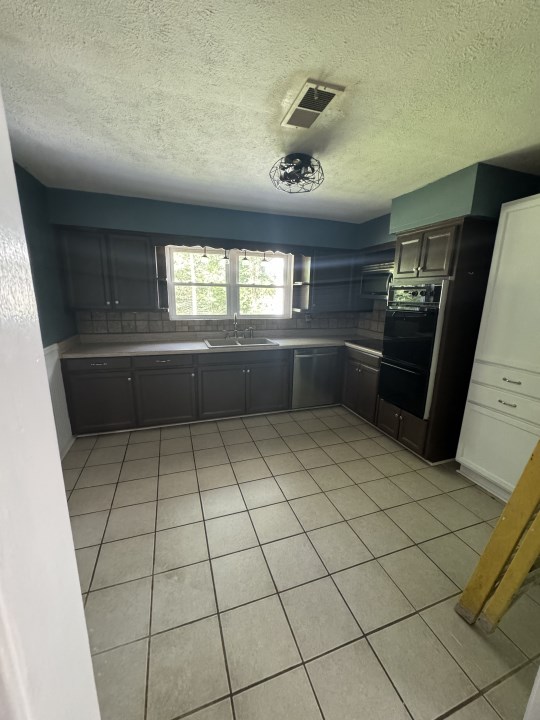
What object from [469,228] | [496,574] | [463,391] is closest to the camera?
[496,574]

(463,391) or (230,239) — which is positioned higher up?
(230,239)

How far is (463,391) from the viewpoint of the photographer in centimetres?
253

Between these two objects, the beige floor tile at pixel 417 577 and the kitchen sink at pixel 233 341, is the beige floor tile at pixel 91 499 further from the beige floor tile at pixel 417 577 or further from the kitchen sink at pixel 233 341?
the beige floor tile at pixel 417 577

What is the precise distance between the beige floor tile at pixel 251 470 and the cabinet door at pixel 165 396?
3.29 ft

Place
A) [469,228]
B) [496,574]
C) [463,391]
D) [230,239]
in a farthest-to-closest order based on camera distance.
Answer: [230,239], [463,391], [469,228], [496,574]

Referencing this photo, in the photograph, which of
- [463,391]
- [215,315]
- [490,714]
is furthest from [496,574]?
[215,315]

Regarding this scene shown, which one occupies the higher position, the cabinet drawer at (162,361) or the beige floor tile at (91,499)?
the cabinet drawer at (162,361)

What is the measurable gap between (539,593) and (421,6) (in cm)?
270

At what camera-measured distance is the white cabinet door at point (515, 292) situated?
6.27 feet

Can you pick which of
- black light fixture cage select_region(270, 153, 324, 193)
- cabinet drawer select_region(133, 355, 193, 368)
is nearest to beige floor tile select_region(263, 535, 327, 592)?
cabinet drawer select_region(133, 355, 193, 368)

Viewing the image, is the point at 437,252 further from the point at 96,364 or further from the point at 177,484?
the point at 96,364

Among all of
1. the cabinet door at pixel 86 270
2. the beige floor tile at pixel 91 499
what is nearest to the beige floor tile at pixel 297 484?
the beige floor tile at pixel 91 499

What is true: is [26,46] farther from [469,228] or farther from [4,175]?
[469,228]

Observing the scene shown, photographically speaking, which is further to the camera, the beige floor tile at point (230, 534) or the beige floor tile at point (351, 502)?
the beige floor tile at point (351, 502)
